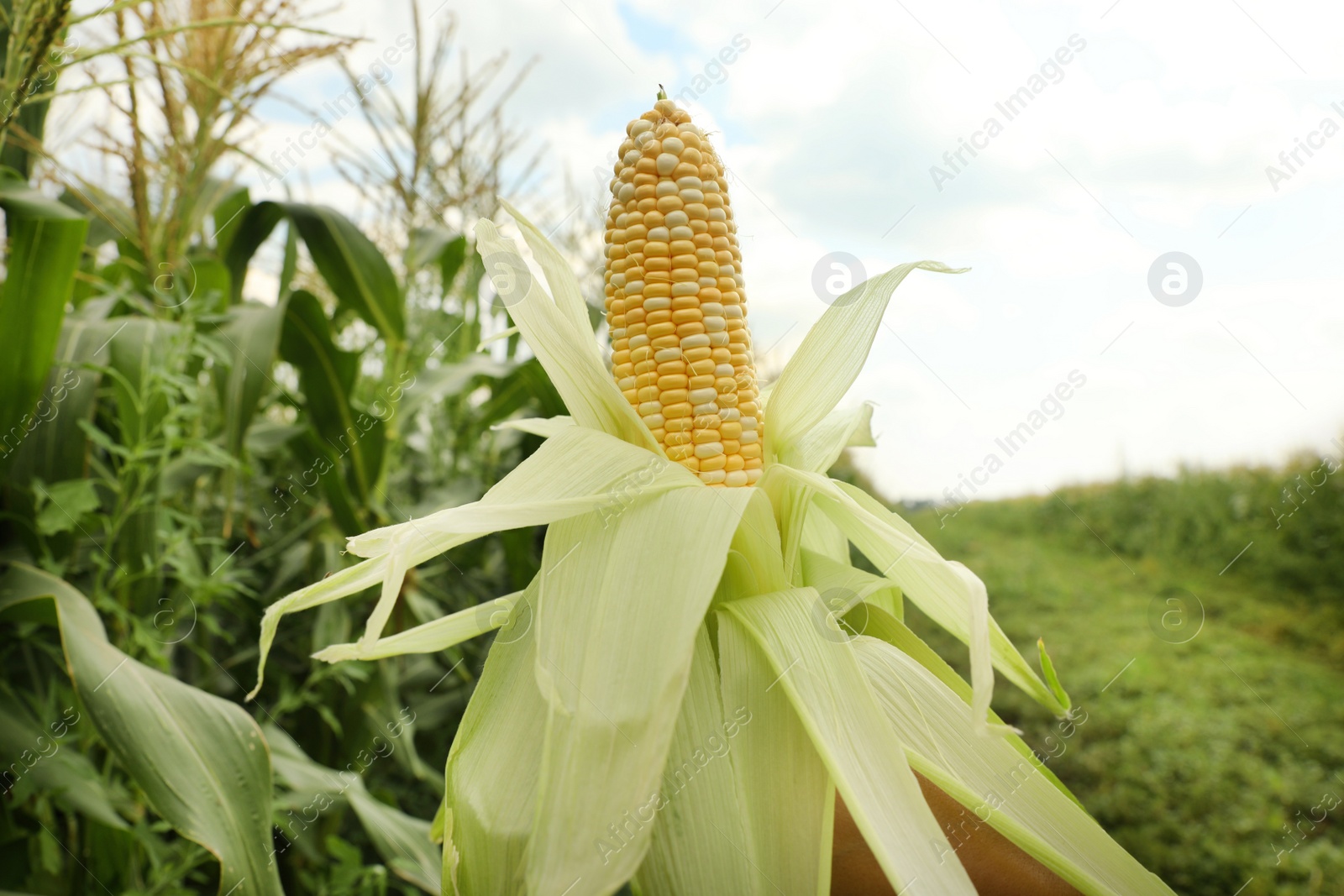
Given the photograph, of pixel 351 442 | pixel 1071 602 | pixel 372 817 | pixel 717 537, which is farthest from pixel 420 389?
pixel 1071 602

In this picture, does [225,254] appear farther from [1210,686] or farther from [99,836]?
[1210,686]

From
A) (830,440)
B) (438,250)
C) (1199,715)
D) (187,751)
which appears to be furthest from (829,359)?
(1199,715)

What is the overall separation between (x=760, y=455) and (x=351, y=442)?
0.89 m

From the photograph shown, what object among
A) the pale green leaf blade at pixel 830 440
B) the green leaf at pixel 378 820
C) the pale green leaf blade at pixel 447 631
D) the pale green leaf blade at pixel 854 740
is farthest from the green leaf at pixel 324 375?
the pale green leaf blade at pixel 854 740

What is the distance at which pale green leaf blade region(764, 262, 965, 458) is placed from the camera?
1.78 feet

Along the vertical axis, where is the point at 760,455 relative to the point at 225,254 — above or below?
below

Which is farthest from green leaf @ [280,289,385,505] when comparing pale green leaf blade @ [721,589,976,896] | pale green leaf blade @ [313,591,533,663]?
pale green leaf blade @ [721,589,976,896]

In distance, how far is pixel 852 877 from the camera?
1.54 feet

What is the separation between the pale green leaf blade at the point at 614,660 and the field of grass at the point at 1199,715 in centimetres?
154

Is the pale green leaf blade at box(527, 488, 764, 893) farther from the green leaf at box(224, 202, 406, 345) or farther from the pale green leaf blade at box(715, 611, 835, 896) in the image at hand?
the green leaf at box(224, 202, 406, 345)

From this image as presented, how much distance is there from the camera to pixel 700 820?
0.42 meters

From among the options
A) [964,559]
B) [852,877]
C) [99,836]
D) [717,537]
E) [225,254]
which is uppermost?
[225,254]

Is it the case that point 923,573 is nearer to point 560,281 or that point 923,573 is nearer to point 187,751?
point 560,281

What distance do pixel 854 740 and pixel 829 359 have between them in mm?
265
